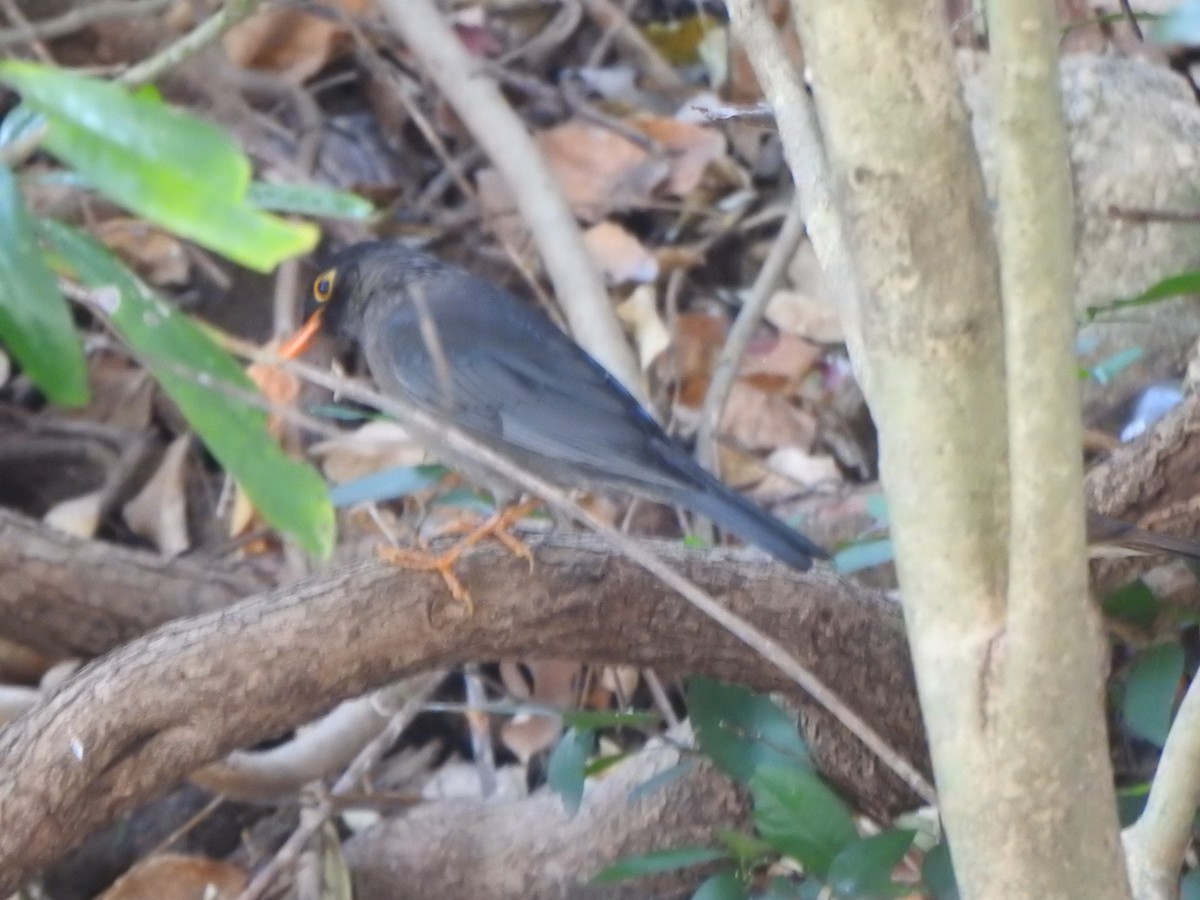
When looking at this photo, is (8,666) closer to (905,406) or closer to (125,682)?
(125,682)

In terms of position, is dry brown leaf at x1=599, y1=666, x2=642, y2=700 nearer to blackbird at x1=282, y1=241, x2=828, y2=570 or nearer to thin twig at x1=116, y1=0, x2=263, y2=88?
blackbird at x1=282, y1=241, x2=828, y2=570

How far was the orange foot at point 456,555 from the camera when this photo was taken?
241 cm

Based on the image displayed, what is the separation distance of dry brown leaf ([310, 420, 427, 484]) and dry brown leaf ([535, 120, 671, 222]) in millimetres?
1409

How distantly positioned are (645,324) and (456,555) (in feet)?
7.15

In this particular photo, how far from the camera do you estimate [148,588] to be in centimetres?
326

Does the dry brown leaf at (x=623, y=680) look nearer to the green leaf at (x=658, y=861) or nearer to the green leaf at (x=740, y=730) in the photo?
the green leaf at (x=740, y=730)

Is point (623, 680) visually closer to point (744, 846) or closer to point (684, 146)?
point (744, 846)

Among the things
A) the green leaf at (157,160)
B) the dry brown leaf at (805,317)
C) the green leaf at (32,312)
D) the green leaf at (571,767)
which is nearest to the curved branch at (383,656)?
the green leaf at (571,767)

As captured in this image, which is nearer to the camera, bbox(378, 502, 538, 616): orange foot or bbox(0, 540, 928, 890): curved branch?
bbox(0, 540, 928, 890): curved branch

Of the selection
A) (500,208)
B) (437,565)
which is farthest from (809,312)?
(437,565)

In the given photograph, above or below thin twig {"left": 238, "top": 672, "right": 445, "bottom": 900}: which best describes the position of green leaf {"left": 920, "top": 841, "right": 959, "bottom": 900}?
above

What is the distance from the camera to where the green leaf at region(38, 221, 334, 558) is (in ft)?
3.91

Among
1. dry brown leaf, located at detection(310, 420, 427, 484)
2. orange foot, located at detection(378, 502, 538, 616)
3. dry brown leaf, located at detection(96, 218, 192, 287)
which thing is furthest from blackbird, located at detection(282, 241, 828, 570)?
dry brown leaf, located at detection(96, 218, 192, 287)

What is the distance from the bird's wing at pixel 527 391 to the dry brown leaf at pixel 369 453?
2.29 ft
